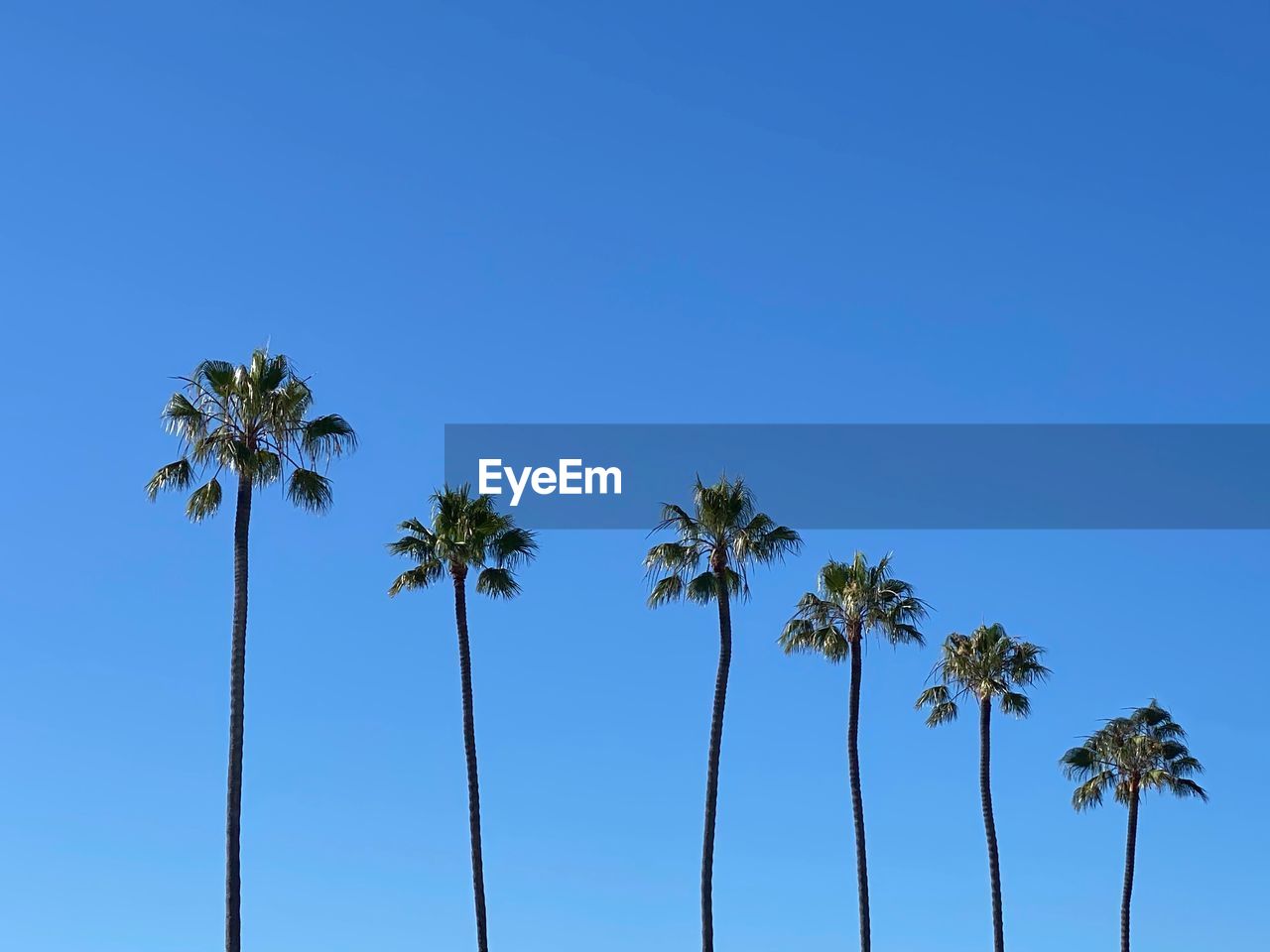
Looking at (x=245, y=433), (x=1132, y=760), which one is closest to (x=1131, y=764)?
(x=1132, y=760)

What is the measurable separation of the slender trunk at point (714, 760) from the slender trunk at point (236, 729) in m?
18.2

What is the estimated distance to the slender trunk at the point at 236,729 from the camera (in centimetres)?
4709

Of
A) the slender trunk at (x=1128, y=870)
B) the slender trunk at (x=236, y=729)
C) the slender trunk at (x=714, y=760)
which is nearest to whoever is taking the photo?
the slender trunk at (x=236, y=729)

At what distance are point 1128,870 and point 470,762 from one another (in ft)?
123

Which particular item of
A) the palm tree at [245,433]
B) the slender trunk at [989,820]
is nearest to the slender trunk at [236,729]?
the palm tree at [245,433]

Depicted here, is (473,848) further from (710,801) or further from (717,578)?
(717,578)

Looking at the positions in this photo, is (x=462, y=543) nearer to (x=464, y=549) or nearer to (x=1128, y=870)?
(x=464, y=549)

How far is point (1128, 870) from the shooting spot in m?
87.1

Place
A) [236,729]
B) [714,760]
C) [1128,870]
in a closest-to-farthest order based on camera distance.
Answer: [236,729], [714,760], [1128,870]

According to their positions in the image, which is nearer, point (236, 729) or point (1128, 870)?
point (236, 729)

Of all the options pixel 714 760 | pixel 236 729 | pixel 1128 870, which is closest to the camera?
pixel 236 729

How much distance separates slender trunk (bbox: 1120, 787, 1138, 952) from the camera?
86500 mm

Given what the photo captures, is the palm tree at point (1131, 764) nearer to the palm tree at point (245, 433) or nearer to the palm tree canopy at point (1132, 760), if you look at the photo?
the palm tree canopy at point (1132, 760)

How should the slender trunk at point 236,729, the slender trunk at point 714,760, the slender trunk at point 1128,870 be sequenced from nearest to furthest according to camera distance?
the slender trunk at point 236,729, the slender trunk at point 714,760, the slender trunk at point 1128,870
